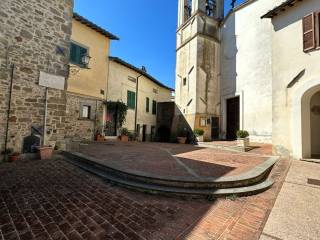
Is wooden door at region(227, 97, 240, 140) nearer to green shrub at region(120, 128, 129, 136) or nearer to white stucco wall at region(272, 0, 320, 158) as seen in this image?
white stucco wall at region(272, 0, 320, 158)

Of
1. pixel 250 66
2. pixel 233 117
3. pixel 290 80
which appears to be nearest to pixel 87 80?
pixel 290 80

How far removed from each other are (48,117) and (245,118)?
464 inches

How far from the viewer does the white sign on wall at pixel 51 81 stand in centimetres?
647

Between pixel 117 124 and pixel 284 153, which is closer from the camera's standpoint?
pixel 284 153

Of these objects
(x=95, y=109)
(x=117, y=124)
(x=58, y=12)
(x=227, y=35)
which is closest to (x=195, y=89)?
(x=227, y=35)

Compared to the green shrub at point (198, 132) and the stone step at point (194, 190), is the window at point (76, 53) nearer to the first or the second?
the green shrub at point (198, 132)

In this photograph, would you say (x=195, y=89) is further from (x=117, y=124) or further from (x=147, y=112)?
(x=117, y=124)

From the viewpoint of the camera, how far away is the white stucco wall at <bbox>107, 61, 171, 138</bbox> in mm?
13648

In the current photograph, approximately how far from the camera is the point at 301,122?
631 centimetres

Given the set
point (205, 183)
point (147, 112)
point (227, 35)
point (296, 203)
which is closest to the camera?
point (296, 203)

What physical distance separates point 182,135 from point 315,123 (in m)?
8.67

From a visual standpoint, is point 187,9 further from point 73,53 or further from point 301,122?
point 301,122

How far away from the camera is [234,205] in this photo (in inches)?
121

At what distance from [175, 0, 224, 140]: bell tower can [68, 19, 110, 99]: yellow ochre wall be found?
6.51m
